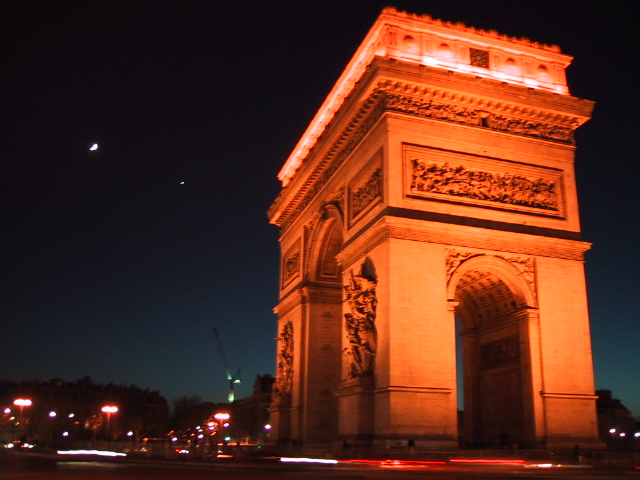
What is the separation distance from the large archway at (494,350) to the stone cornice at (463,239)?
1.80ft

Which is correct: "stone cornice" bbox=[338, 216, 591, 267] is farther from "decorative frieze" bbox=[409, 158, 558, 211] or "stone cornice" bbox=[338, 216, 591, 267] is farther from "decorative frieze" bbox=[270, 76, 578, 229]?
"decorative frieze" bbox=[270, 76, 578, 229]

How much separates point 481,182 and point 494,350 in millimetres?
6070

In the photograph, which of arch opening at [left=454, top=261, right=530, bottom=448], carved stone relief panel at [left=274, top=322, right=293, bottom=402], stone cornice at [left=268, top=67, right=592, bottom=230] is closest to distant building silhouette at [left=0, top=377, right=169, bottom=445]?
carved stone relief panel at [left=274, top=322, right=293, bottom=402]

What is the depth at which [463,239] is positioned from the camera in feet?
79.4

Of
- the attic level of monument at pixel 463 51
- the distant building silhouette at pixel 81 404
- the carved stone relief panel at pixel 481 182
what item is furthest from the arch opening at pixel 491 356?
the distant building silhouette at pixel 81 404

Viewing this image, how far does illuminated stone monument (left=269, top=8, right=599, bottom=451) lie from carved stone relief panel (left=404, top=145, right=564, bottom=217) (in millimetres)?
47

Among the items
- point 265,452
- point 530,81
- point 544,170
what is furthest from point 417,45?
point 265,452

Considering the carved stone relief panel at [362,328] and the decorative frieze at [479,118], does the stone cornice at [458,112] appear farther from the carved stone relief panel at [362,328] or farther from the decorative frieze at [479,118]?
the carved stone relief panel at [362,328]

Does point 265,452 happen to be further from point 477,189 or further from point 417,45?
point 417,45

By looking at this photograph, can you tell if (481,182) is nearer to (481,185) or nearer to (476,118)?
(481,185)

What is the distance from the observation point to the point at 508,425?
25.2m

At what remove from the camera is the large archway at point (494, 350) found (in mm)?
24312

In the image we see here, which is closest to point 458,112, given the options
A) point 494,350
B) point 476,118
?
point 476,118

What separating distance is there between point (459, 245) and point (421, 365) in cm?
422
